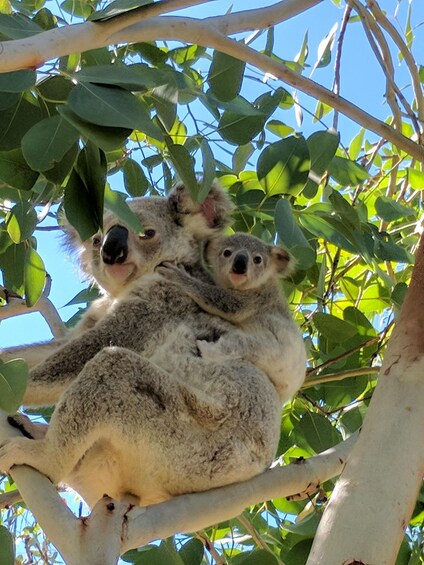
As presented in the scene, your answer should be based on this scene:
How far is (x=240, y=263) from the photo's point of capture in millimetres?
3129

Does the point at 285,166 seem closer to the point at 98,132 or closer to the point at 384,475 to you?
the point at 98,132

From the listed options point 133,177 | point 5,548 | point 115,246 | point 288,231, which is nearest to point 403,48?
point 288,231

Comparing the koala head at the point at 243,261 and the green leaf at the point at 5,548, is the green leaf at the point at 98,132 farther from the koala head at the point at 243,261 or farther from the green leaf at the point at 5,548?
the koala head at the point at 243,261

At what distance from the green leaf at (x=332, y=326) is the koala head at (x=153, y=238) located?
619 millimetres

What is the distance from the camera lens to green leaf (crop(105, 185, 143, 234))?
1.95 meters

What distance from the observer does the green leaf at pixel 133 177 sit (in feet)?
10.2

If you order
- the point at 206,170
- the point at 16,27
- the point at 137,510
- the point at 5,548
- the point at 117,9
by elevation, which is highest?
the point at 16,27

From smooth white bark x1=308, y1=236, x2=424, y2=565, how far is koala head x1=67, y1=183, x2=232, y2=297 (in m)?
1.42

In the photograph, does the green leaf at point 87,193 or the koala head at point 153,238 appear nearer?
the green leaf at point 87,193

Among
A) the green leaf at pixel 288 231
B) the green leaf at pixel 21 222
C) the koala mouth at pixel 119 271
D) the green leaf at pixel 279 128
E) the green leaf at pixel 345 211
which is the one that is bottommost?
the green leaf at pixel 288 231

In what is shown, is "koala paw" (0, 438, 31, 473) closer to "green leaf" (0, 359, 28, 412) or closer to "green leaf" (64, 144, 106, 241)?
"green leaf" (0, 359, 28, 412)

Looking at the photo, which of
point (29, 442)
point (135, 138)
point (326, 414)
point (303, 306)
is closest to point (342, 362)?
point (326, 414)

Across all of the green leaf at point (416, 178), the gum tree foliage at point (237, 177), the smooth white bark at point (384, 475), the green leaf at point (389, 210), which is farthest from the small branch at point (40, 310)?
the green leaf at point (416, 178)

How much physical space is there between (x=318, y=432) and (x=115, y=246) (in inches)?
36.5
